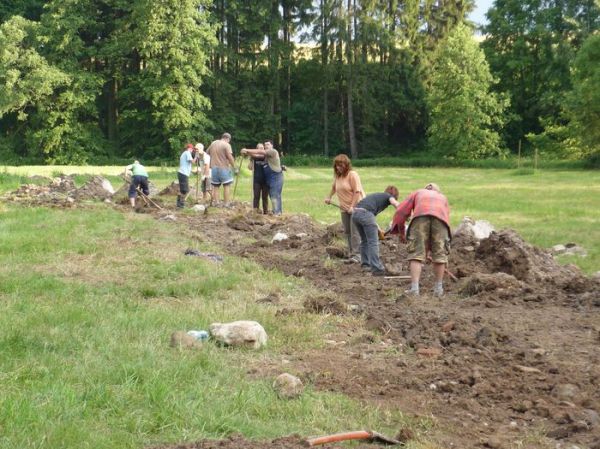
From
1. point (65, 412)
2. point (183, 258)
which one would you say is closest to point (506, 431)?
point (65, 412)

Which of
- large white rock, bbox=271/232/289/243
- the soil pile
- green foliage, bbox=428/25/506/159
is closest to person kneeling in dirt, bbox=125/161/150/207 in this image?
the soil pile

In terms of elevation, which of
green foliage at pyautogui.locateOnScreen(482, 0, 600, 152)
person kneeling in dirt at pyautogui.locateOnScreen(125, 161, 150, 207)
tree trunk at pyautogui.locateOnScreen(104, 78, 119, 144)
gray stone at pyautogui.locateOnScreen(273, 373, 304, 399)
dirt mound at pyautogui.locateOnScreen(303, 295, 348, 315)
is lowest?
dirt mound at pyautogui.locateOnScreen(303, 295, 348, 315)

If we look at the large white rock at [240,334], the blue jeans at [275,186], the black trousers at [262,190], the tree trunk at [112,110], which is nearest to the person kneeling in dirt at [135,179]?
the black trousers at [262,190]

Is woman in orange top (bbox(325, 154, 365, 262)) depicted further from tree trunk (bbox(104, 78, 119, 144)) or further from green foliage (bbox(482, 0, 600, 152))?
tree trunk (bbox(104, 78, 119, 144))

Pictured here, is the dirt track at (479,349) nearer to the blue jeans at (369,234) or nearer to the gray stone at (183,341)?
the blue jeans at (369,234)

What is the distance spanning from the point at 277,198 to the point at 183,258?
7592mm

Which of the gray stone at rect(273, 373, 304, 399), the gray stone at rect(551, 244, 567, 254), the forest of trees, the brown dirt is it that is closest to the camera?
the gray stone at rect(273, 373, 304, 399)

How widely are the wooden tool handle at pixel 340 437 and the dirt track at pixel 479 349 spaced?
17.6 inches

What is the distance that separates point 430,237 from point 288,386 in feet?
15.6

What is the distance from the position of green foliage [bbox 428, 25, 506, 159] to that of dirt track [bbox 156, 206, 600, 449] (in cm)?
4298

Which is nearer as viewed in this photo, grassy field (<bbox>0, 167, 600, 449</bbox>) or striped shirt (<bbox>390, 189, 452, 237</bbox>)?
Result: grassy field (<bbox>0, 167, 600, 449</bbox>)

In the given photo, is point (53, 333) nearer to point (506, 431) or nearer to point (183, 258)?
point (506, 431)

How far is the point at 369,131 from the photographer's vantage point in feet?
200

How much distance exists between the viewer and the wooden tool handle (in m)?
4.30
